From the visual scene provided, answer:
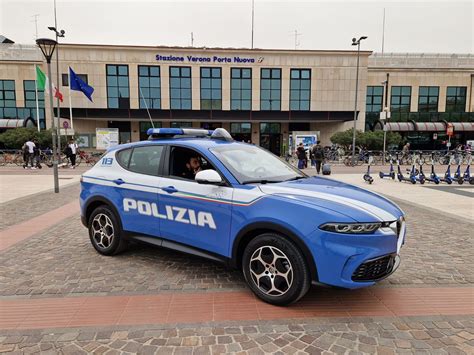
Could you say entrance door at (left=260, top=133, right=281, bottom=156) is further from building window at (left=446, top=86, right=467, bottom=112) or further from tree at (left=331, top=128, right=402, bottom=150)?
building window at (left=446, top=86, right=467, bottom=112)

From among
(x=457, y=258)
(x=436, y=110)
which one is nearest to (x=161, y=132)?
(x=457, y=258)

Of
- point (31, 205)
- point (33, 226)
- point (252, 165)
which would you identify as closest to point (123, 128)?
point (31, 205)

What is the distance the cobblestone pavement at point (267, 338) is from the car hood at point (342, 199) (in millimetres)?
1065

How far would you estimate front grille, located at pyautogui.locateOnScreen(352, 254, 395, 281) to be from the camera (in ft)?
10.2

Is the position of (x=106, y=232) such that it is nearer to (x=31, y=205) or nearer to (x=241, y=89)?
(x=31, y=205)

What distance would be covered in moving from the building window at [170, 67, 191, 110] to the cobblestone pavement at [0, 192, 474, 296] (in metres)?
31.7

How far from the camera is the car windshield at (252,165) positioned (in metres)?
3.86

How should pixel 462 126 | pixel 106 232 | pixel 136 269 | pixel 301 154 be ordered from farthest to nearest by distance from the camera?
pixel 462 126
pixel 301 154
pixel 106 232
pixel 136 269

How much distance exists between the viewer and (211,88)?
36.5 m

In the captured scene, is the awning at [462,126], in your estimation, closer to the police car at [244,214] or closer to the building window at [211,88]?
the building window at [211,88]

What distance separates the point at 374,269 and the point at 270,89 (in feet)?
116

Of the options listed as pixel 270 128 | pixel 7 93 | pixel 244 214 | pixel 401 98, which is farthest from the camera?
pixel 401 98

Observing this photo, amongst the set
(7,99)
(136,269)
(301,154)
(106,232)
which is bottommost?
(136,269)

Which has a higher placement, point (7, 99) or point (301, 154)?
point (7, 99)
